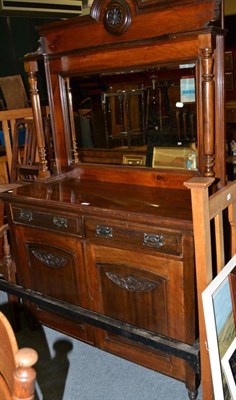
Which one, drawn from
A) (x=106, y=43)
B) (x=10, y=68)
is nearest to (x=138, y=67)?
(x=106, y=43)

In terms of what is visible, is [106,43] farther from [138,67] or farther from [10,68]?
[10,68]

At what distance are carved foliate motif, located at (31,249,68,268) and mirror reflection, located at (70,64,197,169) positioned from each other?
55 cm

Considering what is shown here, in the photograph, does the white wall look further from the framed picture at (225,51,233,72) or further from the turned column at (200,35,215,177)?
the turned column at (200,35,215,177)

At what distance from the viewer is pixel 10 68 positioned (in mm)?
6523

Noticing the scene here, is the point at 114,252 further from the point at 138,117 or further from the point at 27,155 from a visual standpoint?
the point at 27,155

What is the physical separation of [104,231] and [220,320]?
572 mm

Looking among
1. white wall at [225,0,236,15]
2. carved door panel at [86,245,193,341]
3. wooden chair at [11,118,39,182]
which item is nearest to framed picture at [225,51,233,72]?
white wall at [225,0,236,15]

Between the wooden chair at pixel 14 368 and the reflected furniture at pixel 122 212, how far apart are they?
2.57 feet

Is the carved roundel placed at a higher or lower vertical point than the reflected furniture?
higher

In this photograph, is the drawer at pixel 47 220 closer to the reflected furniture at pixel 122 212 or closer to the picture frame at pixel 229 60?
the reflected furniture at pixel 122 212

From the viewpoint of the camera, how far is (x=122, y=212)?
155 cm

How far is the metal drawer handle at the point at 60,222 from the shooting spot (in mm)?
1786

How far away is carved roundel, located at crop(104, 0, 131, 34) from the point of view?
5.63 feet

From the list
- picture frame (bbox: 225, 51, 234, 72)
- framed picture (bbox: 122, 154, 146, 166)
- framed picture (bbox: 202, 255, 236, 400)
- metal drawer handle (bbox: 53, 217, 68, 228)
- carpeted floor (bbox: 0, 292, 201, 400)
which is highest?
picture frame (bbox: 225, 51, 234, 72)
